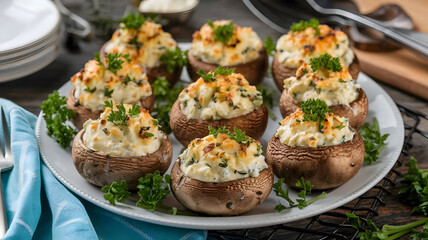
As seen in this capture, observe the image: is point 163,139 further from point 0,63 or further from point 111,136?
point 0,63

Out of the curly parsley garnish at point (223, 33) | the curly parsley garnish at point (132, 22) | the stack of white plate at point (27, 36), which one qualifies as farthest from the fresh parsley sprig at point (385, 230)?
the stack of white plate at point (27, 36)

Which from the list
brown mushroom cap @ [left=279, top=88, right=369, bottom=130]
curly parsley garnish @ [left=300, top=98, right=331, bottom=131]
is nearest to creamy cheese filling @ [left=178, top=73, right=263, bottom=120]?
brown mushroom cap @ [left=279, top=88, right=369, bottom=130]

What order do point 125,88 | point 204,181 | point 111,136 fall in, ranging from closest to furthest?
point 204,181 → point 111,136 → point 125,88

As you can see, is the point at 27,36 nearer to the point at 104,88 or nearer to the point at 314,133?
the point at 104,88

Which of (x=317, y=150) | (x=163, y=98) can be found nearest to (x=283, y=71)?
(x=163, y=98)

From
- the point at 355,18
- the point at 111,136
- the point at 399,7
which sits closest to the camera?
the point at 111,136

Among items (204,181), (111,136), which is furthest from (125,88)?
(204,181)

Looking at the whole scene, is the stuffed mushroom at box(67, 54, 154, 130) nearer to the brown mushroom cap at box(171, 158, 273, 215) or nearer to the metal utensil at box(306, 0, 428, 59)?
the brown mushroom cap at box(171, 158, 273, 215)
